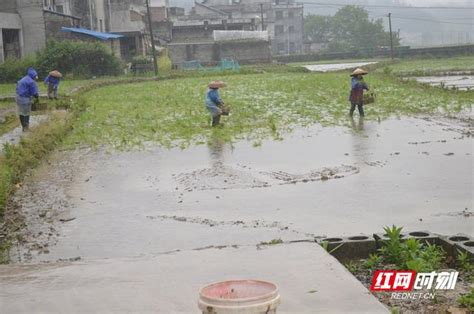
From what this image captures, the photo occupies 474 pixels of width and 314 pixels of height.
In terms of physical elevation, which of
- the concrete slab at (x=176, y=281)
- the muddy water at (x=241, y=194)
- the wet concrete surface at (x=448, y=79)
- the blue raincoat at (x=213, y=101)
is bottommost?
the muddy water at (x=241, y=194)

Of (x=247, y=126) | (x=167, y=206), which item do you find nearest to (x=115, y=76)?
(x=247, y=126)

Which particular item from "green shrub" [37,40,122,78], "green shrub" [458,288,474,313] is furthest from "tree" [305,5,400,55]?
"green shrub" [458,288,474,313]

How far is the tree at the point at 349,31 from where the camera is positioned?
81500 millimetres

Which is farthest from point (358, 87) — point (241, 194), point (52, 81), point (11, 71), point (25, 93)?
point (11, 71)

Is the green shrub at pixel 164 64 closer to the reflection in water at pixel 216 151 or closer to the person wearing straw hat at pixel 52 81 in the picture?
the person wearing straw hat at pixel 52 81

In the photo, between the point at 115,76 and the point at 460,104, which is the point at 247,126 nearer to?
the point at 460,104

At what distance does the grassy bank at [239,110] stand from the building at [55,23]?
49.5 feet

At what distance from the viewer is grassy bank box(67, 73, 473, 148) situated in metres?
15.7

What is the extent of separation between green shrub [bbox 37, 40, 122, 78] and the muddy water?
88.2 ft

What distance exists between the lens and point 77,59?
133ft

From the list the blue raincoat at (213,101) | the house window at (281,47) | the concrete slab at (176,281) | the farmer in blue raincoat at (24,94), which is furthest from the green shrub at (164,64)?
the concrete slab at (176,281)

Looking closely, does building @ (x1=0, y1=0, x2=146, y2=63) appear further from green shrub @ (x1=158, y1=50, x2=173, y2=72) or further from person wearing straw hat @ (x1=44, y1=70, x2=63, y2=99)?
person wearing straw hat @ (x1=44, y1=70, x2=63, y2=99)

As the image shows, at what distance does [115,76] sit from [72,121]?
24534 mm

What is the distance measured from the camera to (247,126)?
54.2ft
